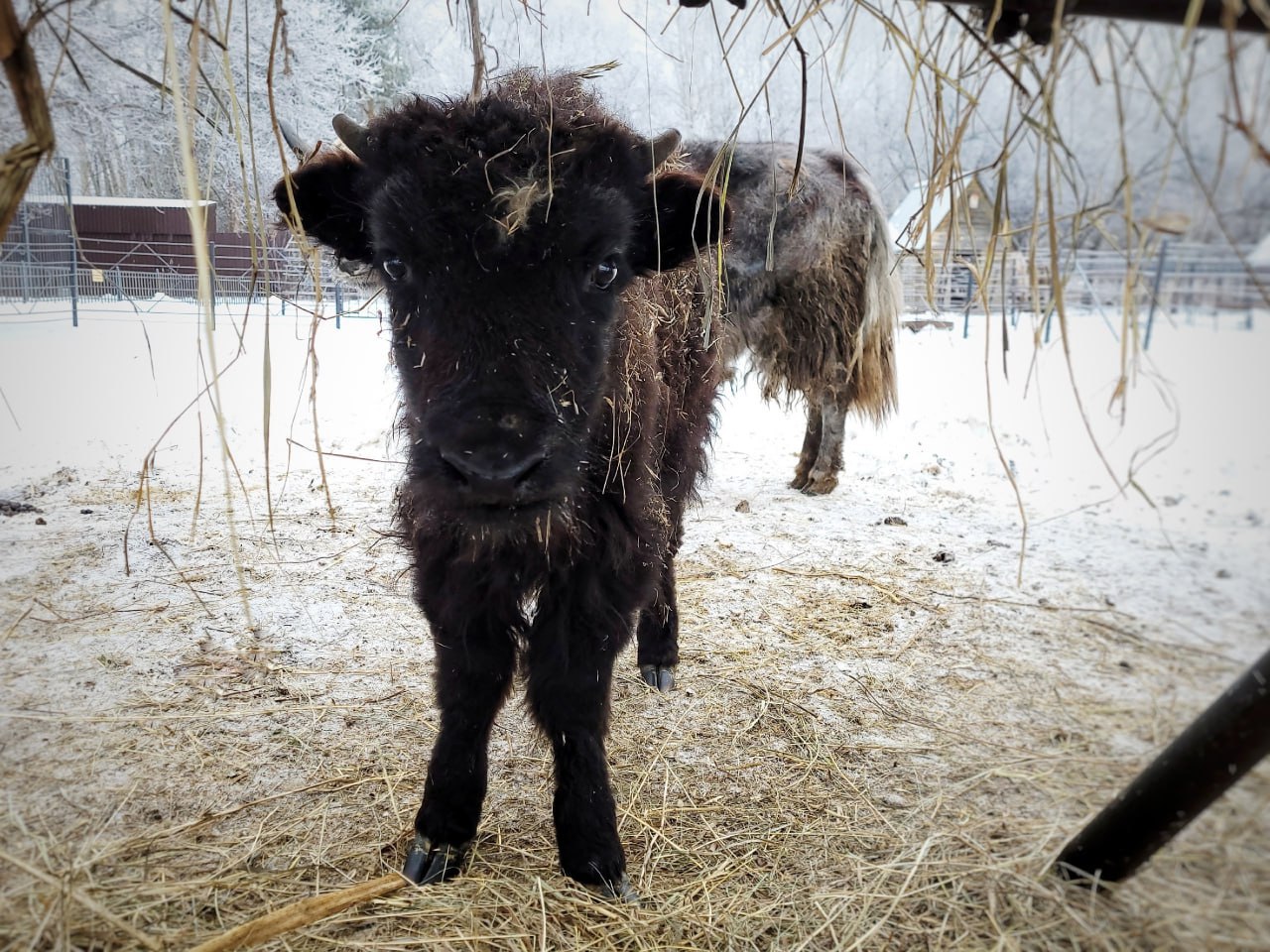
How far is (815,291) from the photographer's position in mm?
6871

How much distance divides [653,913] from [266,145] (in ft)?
16.0

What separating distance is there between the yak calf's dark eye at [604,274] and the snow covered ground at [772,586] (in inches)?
36.1

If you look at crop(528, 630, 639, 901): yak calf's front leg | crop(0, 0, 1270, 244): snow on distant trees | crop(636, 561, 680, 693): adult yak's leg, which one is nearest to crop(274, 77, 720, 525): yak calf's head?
crop(0, 0, 1270, 244): snow on distant trees

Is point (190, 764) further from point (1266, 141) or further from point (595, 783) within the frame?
point (1266, 141)

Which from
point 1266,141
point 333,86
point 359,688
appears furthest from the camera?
point 333,86

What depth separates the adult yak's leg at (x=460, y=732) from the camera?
2.42m

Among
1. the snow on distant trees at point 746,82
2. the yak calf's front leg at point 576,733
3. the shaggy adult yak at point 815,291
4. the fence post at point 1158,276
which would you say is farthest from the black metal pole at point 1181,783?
the shaggy adult yak at point 815,291

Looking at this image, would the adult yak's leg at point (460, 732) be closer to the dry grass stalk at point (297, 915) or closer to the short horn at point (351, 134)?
the dry grass stalk at point (297, 915)

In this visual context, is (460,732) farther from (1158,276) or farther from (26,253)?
(26,253)

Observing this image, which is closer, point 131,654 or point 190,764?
point 190,764

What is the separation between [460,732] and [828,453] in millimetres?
5641

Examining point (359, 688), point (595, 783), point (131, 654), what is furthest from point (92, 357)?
point (595, 783)

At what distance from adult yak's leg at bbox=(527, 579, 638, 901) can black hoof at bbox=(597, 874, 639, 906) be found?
0.15ft

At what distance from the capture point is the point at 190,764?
2.95m
